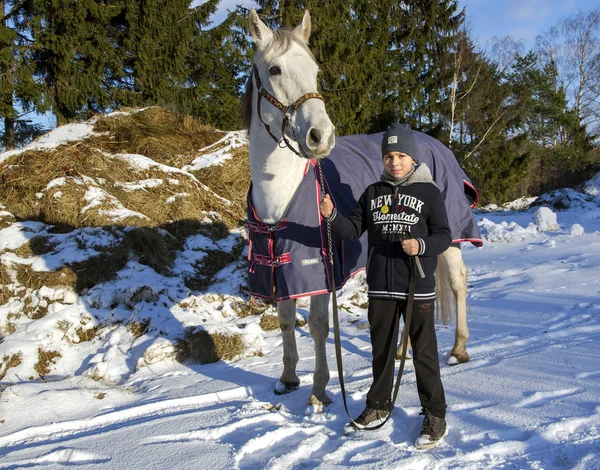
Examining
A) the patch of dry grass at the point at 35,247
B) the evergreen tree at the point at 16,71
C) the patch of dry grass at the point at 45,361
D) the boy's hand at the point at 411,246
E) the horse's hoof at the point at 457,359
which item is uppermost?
the evergreen tree at the point at 16,71

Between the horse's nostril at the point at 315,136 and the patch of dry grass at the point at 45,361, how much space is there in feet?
10.1

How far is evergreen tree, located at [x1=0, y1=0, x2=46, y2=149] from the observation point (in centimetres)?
1105

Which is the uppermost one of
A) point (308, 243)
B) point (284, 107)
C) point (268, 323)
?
point (284, 107)

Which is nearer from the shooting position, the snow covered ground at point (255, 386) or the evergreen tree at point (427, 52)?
the snow covered ground at point (255, 386)

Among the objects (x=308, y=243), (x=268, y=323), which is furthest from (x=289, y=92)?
(x=268, y=323)

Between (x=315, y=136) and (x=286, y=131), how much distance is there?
0.31 m

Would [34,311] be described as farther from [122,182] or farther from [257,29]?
[257,29]

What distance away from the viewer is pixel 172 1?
13.1 metres

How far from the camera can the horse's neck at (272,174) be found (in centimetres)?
296

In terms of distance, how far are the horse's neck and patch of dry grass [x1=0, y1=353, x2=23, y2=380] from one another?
2546 millimetres

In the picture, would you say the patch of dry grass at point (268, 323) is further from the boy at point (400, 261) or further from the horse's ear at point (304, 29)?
the horse's ear at point (304, 29)

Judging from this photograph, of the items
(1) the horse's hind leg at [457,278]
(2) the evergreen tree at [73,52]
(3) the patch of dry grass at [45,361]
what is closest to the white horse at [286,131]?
(1) the horse's hind leg at [457,278]

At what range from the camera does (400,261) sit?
2.49 meters

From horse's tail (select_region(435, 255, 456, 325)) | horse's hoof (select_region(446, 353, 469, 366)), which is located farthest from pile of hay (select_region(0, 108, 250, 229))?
horse's hoof (select_region(446, 353, 469, 366))
